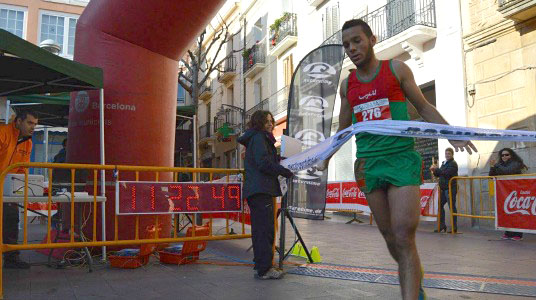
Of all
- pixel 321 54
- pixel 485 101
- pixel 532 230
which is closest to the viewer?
pixel 321 54

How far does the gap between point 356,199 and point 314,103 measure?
23.2 feet

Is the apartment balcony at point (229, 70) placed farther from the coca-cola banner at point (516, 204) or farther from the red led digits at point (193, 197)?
the red led digits at point (193, 197)

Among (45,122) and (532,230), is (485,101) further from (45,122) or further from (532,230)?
(45,122)

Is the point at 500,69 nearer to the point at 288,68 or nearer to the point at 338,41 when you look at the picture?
the point at 338,41

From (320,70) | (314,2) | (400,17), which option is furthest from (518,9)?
(314,2)

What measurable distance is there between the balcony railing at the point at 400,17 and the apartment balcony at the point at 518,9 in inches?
121

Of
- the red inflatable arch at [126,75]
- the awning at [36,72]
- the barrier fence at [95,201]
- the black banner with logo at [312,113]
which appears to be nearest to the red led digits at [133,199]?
the barrier fence at [95,201]

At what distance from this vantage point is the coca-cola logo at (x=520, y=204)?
335 inches

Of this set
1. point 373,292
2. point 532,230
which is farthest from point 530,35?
point 373,292

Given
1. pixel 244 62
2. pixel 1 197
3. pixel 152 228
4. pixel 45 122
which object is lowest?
pixel 152 228

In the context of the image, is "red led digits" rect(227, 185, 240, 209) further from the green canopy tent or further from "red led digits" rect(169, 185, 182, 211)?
the green canopy tent

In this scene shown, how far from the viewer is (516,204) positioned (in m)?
8.85

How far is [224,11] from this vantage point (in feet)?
109

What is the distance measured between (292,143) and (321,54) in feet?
6.30
